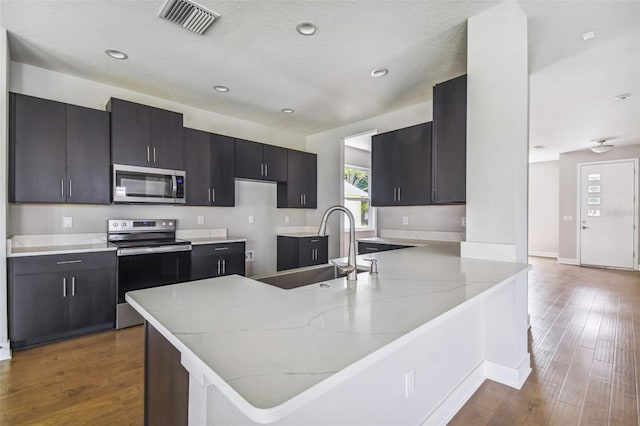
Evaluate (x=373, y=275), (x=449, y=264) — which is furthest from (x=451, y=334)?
(x=373, y=275)

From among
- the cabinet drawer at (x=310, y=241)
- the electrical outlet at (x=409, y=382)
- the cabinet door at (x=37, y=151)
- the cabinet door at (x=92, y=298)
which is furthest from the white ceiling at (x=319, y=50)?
the electrical outlet at (x=409, y=382)

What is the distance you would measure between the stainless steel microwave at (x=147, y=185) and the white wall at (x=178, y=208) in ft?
1.06

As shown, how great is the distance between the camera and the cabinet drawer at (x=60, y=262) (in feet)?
8.24

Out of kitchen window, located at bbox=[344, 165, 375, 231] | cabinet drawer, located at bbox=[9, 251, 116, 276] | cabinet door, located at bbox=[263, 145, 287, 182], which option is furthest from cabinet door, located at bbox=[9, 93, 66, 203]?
kitchen window, located at bbox=[344, 165, 375, 231]

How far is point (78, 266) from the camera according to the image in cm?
279

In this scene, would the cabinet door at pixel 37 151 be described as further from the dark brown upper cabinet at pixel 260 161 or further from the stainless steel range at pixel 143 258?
the dark brown upper cabinet at pixel 260 161

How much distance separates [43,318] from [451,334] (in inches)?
129

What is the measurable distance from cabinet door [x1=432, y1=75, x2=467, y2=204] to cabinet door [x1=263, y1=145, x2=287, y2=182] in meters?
2.74

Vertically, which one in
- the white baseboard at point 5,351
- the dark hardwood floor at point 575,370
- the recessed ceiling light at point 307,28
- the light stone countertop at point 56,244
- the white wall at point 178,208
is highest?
the recessed ceiling light at point 307,28

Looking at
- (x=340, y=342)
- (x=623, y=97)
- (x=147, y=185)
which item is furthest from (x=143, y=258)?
(x=623, y=97)

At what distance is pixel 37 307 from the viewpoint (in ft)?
8.50

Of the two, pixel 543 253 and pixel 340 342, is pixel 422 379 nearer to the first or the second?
pixel 340 342

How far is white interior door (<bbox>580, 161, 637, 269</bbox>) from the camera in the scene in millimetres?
6086

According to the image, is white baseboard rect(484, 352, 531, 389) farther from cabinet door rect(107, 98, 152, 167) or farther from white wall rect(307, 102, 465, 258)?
cabinet door rect(107, 98, 152, 167)
